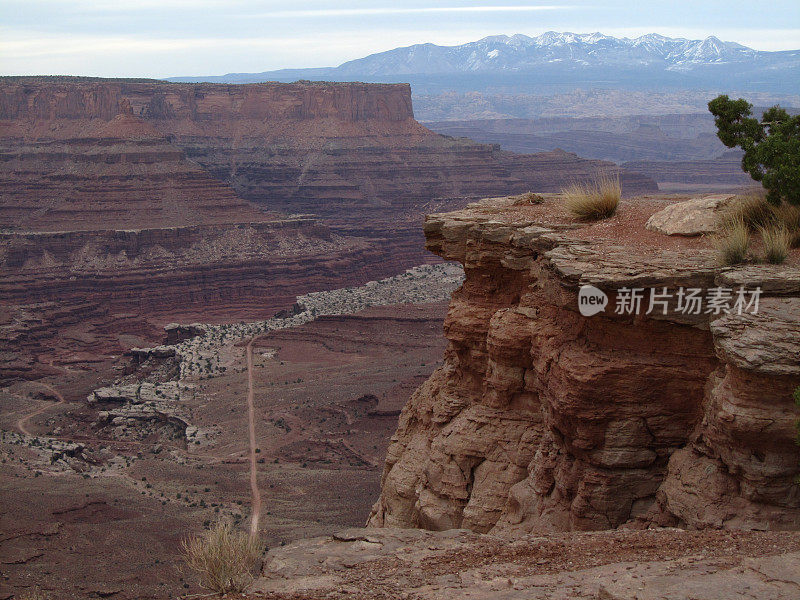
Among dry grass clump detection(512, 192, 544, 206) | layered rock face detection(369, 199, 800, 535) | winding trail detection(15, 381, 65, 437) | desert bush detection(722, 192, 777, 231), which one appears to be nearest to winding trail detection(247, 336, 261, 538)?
layered rock face detection(369, 199, 800, 535)

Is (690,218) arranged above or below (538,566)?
above

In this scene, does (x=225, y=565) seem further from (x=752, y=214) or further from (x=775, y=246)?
(x=752, y=214)

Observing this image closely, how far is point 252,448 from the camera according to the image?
38.8 metres

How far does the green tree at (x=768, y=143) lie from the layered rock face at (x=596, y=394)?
4.27 ft

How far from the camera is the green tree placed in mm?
13570

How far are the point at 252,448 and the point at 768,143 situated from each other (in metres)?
28.1

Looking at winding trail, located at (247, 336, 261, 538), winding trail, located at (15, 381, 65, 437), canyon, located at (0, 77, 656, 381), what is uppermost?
canyon, located at (0, 77, 656, 381)

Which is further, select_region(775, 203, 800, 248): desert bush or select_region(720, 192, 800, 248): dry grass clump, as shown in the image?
select_region(720, 192, 800, 248): dry grass clump

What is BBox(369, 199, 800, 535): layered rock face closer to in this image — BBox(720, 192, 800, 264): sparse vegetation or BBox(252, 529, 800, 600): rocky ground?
BBox(720, 192, 800, 264): sparse vegetation

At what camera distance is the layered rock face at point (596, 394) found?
11.4 meters

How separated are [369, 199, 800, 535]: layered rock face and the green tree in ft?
4.27

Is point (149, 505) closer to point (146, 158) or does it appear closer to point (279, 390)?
point (279, 390)
